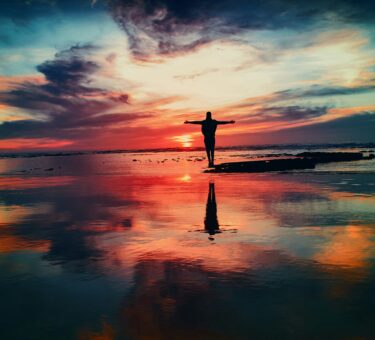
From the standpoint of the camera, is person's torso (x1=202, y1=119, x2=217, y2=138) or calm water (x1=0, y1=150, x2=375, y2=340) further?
person's torso (x1=202, y1=119, x2=217, y2=138)

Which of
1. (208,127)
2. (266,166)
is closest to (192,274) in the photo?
(208,127)

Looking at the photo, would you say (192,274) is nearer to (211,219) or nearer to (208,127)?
(211,219)

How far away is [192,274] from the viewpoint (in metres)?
9.28

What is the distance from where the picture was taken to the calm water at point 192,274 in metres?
6.80

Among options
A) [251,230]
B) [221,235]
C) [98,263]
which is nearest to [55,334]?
[98,263]

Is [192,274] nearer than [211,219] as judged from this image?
Yes

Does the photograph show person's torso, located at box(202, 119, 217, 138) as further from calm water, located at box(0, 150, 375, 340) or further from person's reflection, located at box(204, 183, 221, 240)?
calm water, located at box(0, 150, 375, 340)

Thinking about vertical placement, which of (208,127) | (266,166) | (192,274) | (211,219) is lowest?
(192,274)

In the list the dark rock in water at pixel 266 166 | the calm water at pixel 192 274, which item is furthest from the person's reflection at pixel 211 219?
the dark rock in water at pixel 266 166

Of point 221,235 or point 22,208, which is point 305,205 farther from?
point 22,208

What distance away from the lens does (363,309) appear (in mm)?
7172

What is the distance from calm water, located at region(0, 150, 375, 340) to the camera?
6801mm

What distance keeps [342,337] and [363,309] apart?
1163 mm

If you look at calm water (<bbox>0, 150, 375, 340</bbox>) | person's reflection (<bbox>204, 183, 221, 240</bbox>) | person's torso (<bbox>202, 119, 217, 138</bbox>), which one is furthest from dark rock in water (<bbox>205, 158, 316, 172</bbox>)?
calm water (<bbox>0, 150, 375, 340</bbox>)
